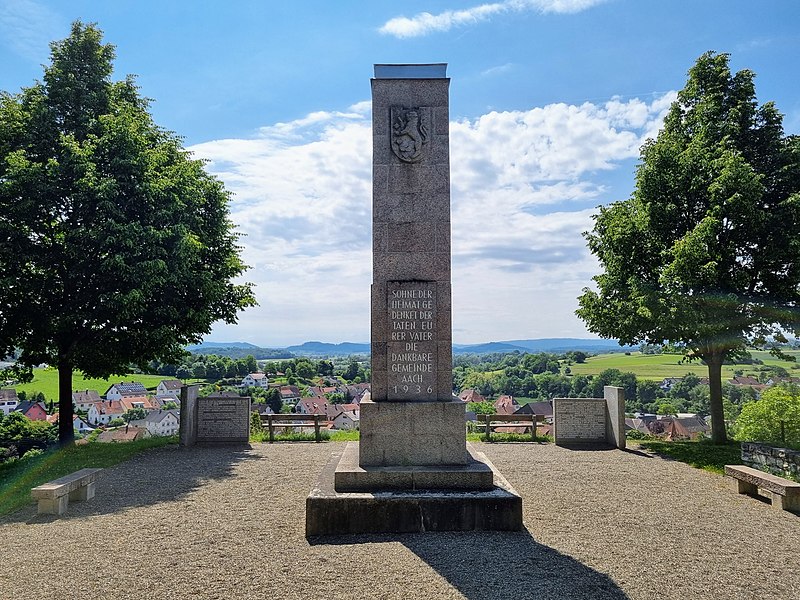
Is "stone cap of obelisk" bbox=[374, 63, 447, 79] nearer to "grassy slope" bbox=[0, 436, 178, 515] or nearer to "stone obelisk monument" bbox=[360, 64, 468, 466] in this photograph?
"stone obelisk monument" bbox=[360, 64, 468, 466]

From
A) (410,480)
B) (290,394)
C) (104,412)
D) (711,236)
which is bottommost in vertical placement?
(290,394)

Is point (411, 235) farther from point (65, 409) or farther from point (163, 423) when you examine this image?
point (163, 423)

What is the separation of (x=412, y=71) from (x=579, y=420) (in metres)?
10.6

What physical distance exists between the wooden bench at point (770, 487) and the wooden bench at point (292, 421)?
33.4 feet

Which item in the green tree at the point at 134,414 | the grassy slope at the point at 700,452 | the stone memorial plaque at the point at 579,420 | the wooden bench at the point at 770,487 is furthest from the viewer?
the green tree at the point at 134,414

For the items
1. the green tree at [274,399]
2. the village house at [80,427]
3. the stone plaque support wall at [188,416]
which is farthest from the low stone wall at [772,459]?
the green tree at [274,399]

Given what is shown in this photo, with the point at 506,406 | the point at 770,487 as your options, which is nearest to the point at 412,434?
the point at 770,487

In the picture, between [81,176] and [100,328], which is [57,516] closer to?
[100,328]

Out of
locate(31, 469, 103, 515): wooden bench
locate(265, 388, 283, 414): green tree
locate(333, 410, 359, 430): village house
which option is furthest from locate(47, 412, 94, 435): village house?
locate(31, 469, 103, 515): wooden bench

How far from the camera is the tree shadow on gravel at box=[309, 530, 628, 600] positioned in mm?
4852

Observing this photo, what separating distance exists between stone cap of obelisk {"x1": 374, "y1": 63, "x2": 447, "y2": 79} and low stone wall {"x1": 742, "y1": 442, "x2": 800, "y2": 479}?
8.72 metres

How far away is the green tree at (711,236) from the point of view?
1252cm

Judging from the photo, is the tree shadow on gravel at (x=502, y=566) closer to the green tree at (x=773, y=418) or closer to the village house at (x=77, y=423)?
the green tree at (x=773, y=418)

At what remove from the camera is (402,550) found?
584cm
